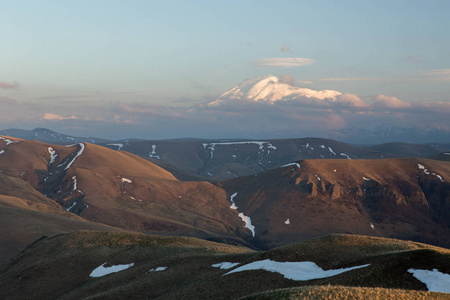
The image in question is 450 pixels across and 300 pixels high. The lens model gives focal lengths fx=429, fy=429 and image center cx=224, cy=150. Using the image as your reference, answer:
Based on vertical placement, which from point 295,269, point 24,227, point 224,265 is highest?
point 295,269

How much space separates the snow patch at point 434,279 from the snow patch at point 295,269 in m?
6.28

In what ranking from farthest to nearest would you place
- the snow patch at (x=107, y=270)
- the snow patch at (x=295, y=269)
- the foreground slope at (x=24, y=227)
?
the foreground slope at (x=24, y=227) < the snow patch at (x=107, y=270) < the snow patch at (x=295, y=269)

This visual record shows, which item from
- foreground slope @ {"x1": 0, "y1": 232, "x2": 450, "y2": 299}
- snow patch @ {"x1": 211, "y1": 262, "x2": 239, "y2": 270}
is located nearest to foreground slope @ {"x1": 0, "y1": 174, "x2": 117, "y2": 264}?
foreground slope @ {"x1": 0, "y1": 232, "x2": 450, "y2": 299}

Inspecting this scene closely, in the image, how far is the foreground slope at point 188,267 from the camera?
39312mm

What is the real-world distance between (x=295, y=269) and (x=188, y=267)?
1983 centimetres

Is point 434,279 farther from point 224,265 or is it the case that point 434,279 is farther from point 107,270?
point 107,270

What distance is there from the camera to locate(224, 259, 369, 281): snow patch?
44125 mm

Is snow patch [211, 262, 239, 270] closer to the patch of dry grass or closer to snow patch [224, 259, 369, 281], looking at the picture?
snow patch [224, 259, 369, 281]

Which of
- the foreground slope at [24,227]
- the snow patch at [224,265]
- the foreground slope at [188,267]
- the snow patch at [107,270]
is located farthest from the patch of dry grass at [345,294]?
the foreground slope at [24,227]

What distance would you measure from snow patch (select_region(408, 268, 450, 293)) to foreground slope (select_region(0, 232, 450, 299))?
389 millimetres

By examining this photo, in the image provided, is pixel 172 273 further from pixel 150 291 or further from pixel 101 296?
pixel 101 296

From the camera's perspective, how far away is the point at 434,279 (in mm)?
34969

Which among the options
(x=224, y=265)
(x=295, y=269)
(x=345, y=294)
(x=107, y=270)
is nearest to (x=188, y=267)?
(x=224, y=265)

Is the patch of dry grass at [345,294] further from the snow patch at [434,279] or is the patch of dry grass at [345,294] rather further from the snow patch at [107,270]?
the snow patch at [107,270]
